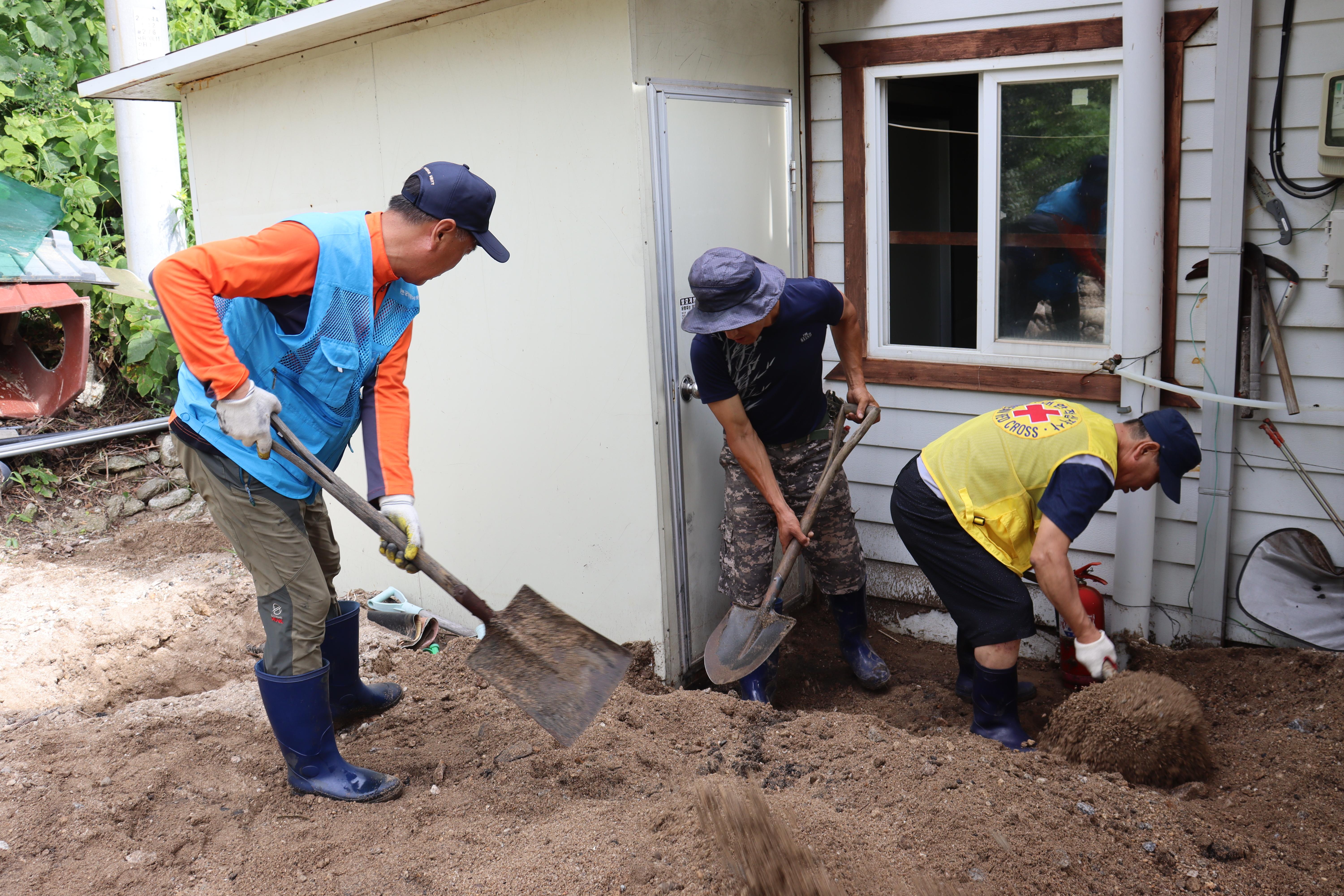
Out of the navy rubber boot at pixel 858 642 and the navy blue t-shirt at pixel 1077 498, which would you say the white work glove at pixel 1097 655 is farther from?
the navy rubber boot at pixel 858 642

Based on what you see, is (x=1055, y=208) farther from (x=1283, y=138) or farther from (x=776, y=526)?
(x=776, y=526)

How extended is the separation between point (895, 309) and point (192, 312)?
122 inches

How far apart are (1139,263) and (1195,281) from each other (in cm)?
28

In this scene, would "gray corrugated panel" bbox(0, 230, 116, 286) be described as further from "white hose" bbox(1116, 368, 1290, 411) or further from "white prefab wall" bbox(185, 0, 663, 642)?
"white hose" bbox(1116, 368, 1290, 411)

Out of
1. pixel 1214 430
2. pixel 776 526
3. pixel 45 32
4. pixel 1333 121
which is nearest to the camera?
pixel 1333 121

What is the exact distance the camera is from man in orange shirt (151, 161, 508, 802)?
112 inches

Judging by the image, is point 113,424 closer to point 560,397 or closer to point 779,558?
point 560,397

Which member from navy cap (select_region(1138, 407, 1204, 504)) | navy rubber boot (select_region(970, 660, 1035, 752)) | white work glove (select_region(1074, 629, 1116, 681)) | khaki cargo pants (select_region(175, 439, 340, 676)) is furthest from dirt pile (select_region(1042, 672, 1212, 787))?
khaki cargo pants (select_region(175, 439, 340, 676))

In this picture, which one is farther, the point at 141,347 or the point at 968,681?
the point at 141,347

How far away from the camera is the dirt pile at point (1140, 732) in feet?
10.3

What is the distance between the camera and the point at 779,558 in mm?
4449

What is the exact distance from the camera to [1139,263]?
3879mm

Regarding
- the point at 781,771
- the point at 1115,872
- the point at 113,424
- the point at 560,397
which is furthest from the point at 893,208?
the point at 113,424

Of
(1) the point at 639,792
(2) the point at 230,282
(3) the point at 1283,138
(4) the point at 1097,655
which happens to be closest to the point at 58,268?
(2) the point at 230,282
